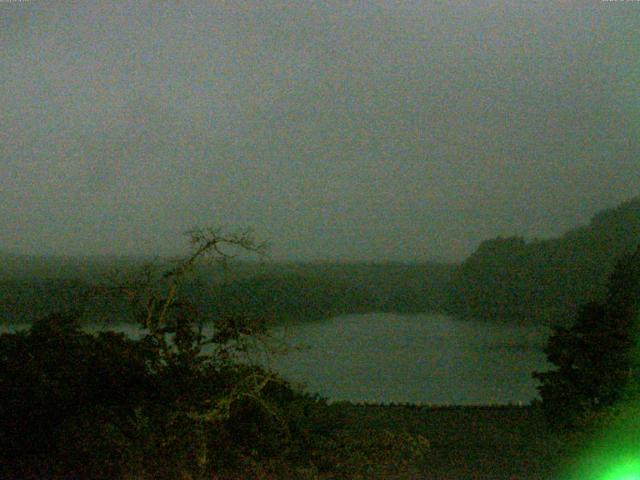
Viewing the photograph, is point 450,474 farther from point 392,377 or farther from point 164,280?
point 392,377

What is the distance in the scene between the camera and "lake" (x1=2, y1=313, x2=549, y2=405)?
14.9 meters

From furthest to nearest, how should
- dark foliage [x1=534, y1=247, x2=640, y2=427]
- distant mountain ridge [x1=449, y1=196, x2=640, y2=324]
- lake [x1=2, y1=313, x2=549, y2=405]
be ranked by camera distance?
distant mountain ridge [x1=449, y1=196, x2=640, y2=324], lake [x1=2, y1=313, x2=549, y2=405], dark foliage [x1=534, y1=247, x2=640, y2=427]

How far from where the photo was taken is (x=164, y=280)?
832 cm

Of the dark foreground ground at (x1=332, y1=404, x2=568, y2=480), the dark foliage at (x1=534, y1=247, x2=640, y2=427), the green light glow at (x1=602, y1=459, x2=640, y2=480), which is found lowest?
the dark foreground ground at (x1=332, y1=404, x2=568, y2=480)

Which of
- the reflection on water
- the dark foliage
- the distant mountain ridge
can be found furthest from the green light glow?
the distant mountain ridge

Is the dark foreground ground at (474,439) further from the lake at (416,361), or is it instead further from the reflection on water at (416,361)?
the reflection on water at (416,361)

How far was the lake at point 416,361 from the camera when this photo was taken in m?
Result: 14.9

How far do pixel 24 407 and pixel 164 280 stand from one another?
2.46 meters

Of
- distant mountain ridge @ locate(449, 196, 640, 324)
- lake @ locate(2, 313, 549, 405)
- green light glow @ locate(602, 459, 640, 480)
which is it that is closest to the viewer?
green light glow @ locate(602, 459, 640, 480)

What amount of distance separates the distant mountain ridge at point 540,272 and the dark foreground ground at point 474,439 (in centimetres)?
1217

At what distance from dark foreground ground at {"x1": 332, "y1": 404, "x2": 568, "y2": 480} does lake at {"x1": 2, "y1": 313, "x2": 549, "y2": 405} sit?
1226 mm

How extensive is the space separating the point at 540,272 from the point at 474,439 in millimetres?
17708

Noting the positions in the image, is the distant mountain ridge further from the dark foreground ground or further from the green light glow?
the green light glow

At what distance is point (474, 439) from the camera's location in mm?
10555
